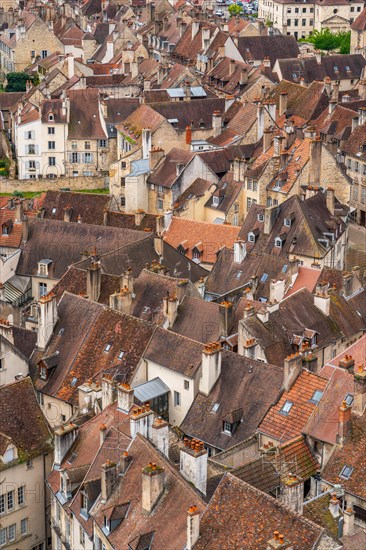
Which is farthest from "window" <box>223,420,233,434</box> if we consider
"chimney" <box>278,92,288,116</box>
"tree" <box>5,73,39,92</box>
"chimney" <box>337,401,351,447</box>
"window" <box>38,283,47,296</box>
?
"tree" <box>5,73,39,92</box>

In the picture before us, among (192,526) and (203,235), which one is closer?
(192,526)

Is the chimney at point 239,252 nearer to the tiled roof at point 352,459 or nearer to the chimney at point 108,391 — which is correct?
the chimney at point 108,391

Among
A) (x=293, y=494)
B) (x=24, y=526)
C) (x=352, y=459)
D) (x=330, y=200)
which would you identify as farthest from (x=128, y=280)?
(x=293, y=494)

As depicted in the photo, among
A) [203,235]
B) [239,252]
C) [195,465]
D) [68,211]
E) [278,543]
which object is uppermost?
[239,252]

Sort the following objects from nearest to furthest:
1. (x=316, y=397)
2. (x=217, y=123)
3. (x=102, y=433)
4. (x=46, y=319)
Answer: (x=102, y=433)
(x=316, y=397)
(x=46, y=319)
(x=217, y=123)

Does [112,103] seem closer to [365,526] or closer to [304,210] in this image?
[304,210]

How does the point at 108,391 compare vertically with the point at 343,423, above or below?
below

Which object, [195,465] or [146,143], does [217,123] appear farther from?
[195,465]

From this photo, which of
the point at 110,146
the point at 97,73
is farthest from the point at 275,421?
the point at 97,73

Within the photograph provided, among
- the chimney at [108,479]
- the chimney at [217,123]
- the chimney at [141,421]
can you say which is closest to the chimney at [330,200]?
the chimney at [217,123]
